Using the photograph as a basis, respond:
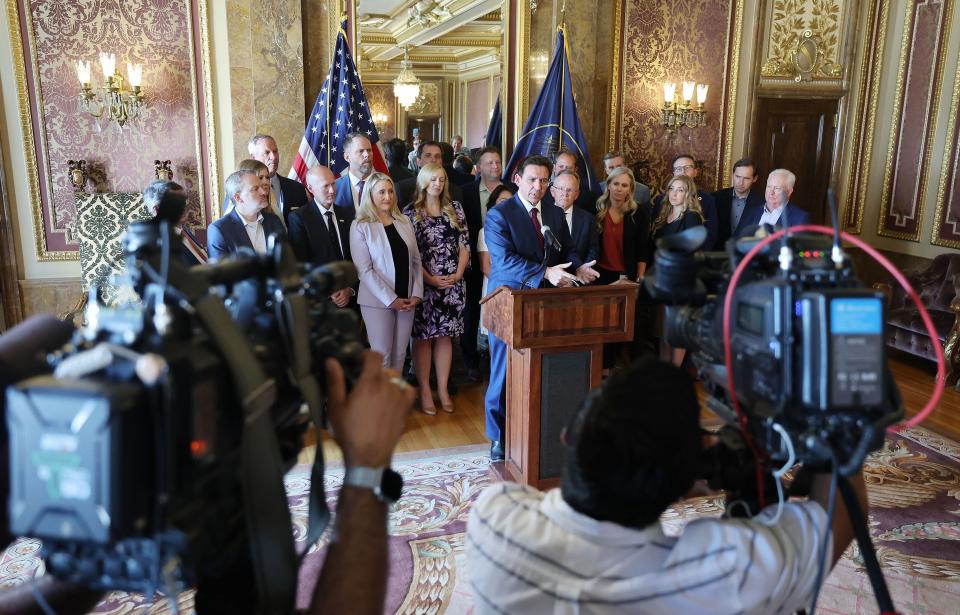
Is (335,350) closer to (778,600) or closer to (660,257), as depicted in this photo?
(660,257)

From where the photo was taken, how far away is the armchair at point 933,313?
4.54 metres

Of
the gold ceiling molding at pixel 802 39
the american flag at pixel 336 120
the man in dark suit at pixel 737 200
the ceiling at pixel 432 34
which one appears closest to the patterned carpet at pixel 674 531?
the man in dark suit at pixel 737 200

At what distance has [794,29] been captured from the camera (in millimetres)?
5664

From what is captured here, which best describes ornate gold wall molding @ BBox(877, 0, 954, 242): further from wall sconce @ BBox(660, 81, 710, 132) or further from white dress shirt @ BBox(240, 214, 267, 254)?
white dress shirt @ BBox(240, 214, 267, 254)

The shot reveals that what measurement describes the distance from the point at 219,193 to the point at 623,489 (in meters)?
4.15

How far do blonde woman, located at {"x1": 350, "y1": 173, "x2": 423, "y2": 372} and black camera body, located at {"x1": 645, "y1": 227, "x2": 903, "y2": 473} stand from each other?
2587 mm

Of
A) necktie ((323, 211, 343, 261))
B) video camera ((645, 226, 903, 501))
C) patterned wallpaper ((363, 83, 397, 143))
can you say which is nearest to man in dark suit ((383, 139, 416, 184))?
patterned wallpaper ((363, 83, 397, 143))

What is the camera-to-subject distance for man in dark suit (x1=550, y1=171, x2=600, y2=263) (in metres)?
3.37

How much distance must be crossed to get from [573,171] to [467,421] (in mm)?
1473

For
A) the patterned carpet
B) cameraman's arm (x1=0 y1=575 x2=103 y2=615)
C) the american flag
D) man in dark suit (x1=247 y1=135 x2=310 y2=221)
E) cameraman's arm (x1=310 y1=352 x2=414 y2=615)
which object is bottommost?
the patterned carpet

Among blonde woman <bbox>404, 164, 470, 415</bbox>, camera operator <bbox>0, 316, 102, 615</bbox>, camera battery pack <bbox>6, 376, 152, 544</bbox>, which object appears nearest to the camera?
camera battery pack <bbox>6, 376, 152, 544</bbox>

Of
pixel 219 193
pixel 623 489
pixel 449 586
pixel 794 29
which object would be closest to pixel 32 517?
pixel 623 489

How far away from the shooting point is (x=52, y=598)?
0.89 metres

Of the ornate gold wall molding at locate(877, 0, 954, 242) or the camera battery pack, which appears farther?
the ornate gold wall molding at locate(877, 0, 954, 242)
